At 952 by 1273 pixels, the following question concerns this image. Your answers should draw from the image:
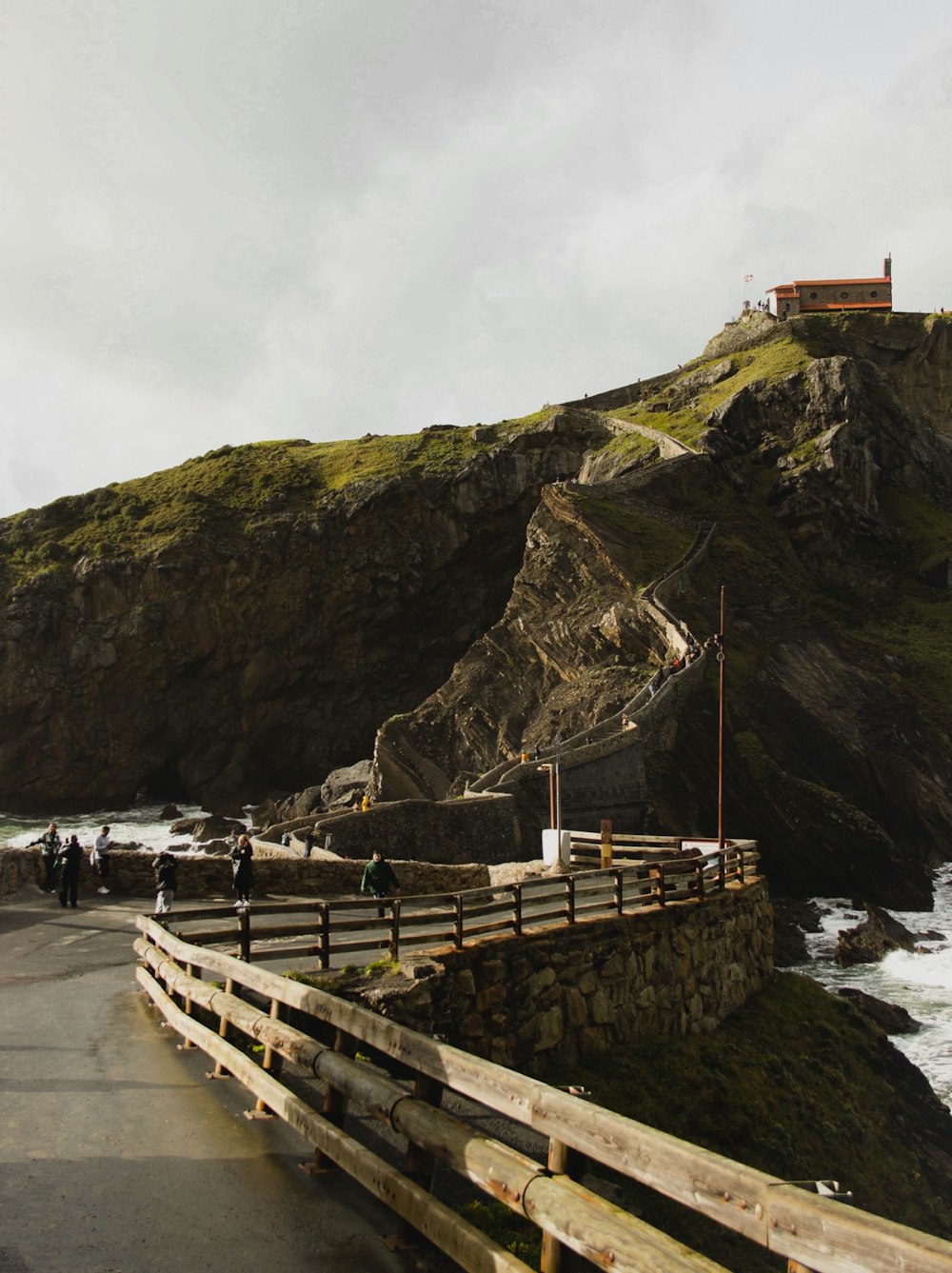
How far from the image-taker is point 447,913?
12602 millimetres

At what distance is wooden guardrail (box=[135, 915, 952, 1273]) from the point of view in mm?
3570

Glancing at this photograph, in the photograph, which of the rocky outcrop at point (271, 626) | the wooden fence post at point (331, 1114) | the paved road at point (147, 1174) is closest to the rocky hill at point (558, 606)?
the rocky outcrop at point (271, 626)

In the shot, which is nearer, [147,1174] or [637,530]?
[147,1174]

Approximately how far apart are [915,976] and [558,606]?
2736 cm

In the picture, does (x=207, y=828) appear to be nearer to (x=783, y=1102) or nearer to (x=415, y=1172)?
(x=783, y=1102)

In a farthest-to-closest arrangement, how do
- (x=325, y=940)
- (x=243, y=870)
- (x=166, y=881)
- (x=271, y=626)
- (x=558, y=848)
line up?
(x=271, y=626) < (x=558, y=848) < (x=243, y=870) < (x=166, y=881) < (x=325, y=940)

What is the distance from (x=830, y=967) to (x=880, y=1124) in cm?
1209

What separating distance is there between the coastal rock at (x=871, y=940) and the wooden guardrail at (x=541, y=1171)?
25.8 metres

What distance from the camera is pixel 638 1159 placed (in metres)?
4.29

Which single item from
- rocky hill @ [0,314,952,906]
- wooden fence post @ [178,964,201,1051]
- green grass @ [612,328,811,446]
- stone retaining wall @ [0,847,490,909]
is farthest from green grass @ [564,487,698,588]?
wooden fence post @ [178,964,201,1051]

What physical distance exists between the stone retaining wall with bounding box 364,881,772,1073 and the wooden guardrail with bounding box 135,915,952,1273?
426cm

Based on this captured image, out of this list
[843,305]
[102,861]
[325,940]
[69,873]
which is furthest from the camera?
[843,305]

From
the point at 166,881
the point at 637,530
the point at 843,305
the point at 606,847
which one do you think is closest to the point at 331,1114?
the point at 166,881

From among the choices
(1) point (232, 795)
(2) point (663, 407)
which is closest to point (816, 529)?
(2) point (663, 407)
